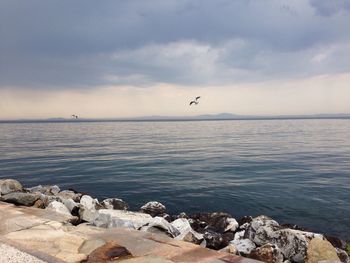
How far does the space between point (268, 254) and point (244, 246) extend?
974 mm

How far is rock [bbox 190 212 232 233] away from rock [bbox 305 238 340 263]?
11.0 feet

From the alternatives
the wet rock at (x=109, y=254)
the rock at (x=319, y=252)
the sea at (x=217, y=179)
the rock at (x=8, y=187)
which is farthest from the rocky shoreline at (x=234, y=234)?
the sea at (x=217, y=179)

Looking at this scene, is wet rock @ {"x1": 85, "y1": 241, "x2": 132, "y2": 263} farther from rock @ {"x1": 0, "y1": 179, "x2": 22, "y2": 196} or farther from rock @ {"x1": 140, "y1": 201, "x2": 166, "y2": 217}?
rock @ {"x1": 0, "y1": 179, "x2": 22, "y2": 196}

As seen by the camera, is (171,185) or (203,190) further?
(171,185)

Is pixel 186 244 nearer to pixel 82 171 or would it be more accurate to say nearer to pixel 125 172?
pixel 125 172

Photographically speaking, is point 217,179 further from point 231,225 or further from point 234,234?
point 234,234

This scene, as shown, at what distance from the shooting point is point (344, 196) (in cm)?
1625

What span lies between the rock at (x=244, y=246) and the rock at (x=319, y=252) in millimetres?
1322

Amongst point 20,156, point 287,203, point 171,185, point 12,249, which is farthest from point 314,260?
point 20,156

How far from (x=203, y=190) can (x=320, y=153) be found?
63.9 ft

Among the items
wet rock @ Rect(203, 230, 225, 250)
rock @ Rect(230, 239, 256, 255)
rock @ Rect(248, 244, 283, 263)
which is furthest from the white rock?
rock @ Rect(248, 244, 283, 263)

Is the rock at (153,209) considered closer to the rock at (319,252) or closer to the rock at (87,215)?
the rock at (87,215)

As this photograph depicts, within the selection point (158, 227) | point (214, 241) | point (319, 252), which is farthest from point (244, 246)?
point (158, 227)

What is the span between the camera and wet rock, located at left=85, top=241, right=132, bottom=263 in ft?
17.8
